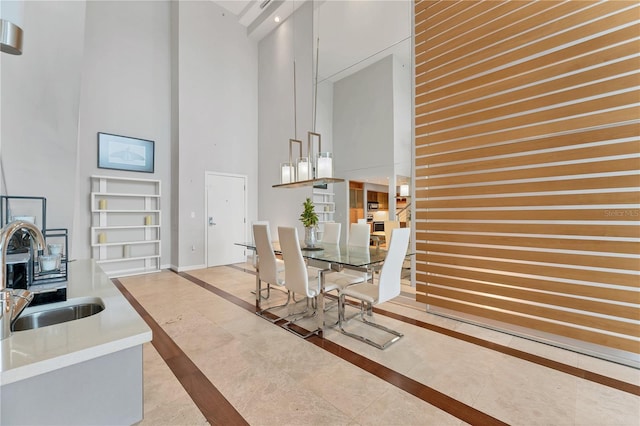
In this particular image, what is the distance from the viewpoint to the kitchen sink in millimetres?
1266

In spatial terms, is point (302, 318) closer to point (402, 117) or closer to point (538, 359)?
point (538, 359)

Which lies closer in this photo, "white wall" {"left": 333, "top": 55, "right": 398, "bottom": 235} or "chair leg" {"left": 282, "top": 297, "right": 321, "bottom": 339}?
"chair leg" {"left": 282, "top": 297, "right": 321, "bottom": 339}

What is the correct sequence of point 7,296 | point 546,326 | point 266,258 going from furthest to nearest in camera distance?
1. point 266,258
2. point 546,326
3. point 7,296

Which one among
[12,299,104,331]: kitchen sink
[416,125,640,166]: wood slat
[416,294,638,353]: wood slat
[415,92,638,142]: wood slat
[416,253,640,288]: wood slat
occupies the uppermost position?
[415,92,638,142]: wood slat

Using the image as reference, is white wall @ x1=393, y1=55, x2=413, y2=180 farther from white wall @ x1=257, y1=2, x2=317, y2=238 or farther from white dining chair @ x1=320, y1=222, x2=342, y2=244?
white wall @ x1=257, y1=2, x2=317, y2=238

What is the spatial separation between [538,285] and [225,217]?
5.71 m

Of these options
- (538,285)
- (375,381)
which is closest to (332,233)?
(375,381)

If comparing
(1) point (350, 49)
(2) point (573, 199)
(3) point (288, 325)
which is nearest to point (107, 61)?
(1) point (350, 49)

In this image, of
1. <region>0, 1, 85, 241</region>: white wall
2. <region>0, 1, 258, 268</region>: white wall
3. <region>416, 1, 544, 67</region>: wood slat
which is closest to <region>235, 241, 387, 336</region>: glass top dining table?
<region>416, 1, 544, 67</region>: wood slat

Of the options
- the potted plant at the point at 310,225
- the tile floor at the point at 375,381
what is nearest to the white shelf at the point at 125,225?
the tile floor at the point at 375,381

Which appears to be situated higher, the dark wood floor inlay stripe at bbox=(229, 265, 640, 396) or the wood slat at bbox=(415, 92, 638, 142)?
the wood slat at bbox=(415, 92, 638, 142)

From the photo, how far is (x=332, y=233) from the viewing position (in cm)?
421

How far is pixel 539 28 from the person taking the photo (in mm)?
2641

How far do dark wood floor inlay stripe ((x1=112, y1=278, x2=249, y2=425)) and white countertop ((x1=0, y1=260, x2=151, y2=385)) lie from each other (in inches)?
39.6
